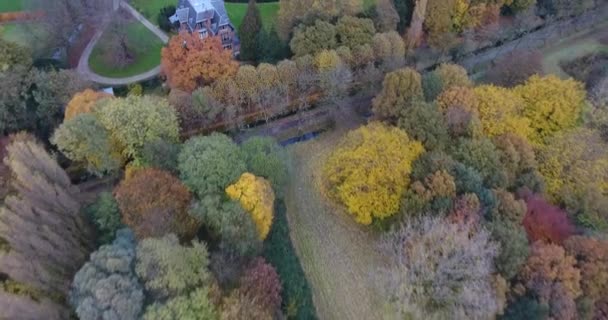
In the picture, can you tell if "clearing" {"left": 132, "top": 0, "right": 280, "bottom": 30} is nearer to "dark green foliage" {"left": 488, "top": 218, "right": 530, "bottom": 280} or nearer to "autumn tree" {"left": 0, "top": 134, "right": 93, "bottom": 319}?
"autumn tree" {"left": 0, "top": 134, "right": 93, "bottom": 319}

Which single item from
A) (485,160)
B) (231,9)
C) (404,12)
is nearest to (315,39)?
(404,12)

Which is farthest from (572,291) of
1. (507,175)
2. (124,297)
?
(124,297)

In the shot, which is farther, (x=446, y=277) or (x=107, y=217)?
(x=107, y=217)

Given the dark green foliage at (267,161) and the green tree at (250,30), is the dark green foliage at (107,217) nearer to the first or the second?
the dark green foliage at (267,161)

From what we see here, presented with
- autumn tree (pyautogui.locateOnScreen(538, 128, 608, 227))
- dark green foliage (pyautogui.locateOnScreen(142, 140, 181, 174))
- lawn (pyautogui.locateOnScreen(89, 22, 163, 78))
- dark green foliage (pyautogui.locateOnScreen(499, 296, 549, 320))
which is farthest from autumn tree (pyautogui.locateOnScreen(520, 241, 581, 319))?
lawn (pyautogui.locateOnScreen(89, 22, 163, 78))

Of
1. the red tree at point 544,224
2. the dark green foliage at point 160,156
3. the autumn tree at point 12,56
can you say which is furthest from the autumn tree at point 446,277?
the autumn tree at point 12,56

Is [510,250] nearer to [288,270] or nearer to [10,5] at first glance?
[288,270]
